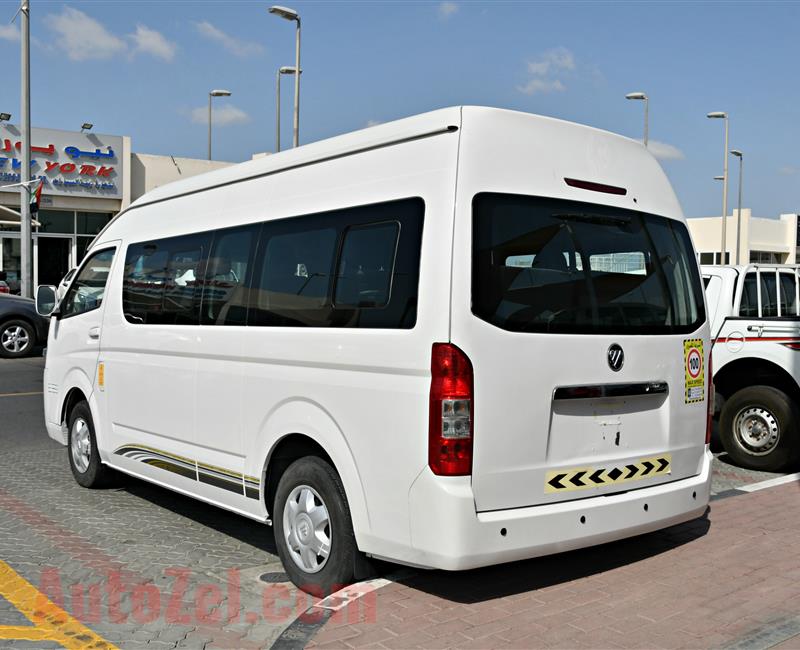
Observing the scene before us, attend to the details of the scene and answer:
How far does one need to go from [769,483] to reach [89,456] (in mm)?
5753

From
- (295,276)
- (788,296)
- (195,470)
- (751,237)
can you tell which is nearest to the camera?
(295,276)

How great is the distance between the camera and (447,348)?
4035 millimetres

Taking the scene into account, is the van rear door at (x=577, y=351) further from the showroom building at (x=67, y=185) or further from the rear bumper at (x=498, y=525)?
the showroom building at (x=67, y=185)

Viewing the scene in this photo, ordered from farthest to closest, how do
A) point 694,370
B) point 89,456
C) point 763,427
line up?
point 763,427 → point 89,456 → point 694,370

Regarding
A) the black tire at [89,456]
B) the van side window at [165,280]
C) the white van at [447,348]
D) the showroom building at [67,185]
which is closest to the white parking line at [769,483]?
the white van at [447,348]

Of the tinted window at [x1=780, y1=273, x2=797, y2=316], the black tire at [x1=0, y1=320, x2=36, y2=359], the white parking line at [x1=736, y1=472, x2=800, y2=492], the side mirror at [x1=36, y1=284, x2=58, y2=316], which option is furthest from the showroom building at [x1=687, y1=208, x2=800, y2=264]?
the side mirror at [x1=36, y1=284, x2=58, y2=316]

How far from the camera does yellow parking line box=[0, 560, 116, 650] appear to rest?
422 cm

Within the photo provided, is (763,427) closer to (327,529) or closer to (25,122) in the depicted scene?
(327,529)

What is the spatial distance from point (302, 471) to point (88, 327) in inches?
128

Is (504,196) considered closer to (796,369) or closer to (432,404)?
(432,404)

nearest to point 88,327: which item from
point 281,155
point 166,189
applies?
point 166,189

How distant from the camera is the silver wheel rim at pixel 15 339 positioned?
17.2 m

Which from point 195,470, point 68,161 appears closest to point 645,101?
point 68,161

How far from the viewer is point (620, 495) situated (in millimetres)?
4641
